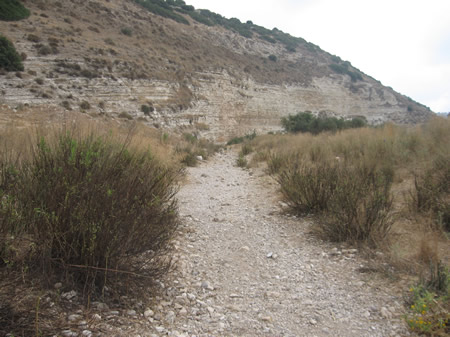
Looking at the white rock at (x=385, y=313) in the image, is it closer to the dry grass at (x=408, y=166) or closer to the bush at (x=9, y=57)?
the dry grass at (x=408, y=166)

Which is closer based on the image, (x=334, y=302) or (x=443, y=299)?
(x=443, y=299)

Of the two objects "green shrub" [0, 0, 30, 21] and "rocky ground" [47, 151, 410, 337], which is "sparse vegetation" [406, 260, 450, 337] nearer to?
"rocky ground" [47, 151, 410, 337]

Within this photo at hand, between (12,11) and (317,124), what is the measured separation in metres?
21.2

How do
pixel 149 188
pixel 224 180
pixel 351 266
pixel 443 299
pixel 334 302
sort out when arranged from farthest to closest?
pixel 224 180 → pixel 149 188 → pixel 351 266 → pixel 334 302 → pixel 443 299

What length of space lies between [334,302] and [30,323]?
2.16 metres

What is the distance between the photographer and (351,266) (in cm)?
302

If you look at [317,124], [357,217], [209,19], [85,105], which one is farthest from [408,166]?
[209,19]

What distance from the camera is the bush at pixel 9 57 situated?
14.3 metres

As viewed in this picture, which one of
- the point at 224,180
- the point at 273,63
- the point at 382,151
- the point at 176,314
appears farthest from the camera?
the point at 273,63

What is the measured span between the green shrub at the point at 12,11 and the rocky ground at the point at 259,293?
829 inches

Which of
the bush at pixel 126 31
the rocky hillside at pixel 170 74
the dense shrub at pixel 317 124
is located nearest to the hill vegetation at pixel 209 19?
the rocky hillside at pixel 170 74

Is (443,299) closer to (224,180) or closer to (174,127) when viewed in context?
(224,180)

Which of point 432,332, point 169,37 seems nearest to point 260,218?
point 432,332

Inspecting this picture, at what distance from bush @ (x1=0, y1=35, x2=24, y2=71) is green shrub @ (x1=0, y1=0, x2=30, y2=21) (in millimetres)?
4658
